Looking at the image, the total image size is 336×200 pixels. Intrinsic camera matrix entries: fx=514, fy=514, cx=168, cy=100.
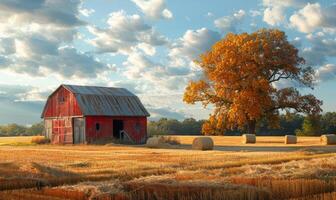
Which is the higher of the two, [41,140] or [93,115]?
[93,115]

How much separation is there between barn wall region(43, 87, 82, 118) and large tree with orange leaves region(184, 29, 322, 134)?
37.2 feet

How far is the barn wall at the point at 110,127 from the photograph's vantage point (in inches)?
1881

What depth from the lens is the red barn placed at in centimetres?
4809

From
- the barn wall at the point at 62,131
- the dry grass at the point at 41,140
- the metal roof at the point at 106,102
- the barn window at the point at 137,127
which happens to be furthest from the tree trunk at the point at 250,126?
the dry grass at the point at 41,140

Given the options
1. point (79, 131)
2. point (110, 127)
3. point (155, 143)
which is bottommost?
point (155, 143)

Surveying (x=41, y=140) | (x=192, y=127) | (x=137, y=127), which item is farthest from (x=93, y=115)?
(x=192, y=127)

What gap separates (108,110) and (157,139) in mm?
9300

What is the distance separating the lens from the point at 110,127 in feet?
161

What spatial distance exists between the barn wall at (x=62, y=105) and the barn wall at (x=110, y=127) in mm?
1574

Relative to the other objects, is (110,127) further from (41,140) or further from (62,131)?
(41,140)

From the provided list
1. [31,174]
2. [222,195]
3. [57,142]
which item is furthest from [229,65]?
[222,195]

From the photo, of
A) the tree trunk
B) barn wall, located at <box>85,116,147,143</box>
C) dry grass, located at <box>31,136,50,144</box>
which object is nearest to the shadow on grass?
barn wall, located at <box>85,116,147,143</box>

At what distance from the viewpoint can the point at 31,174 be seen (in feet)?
55.7

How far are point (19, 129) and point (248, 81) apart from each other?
227ft
